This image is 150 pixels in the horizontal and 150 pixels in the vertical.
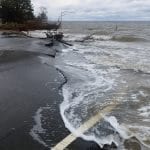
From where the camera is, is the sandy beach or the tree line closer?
the sandy beach

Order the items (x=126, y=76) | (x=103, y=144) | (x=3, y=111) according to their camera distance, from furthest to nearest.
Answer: (x=126, y=76)
(x=3, y=111)
(x=103, y=144)

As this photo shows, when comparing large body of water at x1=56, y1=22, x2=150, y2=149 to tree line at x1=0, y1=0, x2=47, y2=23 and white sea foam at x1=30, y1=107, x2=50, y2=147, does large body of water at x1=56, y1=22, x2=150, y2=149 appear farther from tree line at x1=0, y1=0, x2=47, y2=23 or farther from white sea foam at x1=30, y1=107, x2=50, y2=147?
tree line at x1=0, y1=0, x2=47, y2=23

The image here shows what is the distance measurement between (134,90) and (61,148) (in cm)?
716

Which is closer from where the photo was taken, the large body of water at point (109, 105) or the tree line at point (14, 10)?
the large body of water at point (109, 105)

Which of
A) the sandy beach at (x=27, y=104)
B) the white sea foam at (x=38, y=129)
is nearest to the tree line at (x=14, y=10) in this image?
the sandy beach at (x=27, y=104)

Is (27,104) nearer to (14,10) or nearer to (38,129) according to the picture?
(38,129)

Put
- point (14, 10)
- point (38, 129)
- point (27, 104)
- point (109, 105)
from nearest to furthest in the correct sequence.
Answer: point (38, 129) → point (27, 104) → point (109, 105) → point (14, 10)

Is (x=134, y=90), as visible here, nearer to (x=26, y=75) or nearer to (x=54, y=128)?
(x=26, y=75)

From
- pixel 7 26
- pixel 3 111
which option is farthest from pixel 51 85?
pixel 7 26

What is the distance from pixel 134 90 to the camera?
13.0 m

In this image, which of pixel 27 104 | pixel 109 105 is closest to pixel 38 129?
pixel 27 104

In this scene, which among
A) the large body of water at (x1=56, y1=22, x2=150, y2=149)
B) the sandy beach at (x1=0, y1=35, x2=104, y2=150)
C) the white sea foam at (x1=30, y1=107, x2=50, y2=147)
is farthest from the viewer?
the large body of water at (x1=56, y1=22, x2=150, y2=149)

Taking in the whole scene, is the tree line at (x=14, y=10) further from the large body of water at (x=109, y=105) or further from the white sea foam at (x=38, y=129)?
the white sea foam at (x=38, y=129)

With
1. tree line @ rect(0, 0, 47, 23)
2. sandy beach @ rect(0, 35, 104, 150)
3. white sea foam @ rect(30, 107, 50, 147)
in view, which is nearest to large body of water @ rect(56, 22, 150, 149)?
sandy beach @ rect(0, 35, 104, 150)
